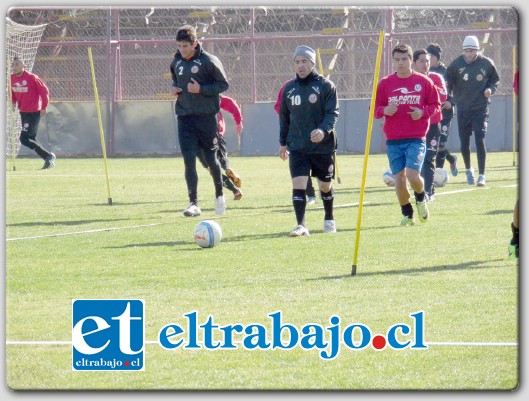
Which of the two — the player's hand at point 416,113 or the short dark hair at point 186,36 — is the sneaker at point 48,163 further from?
the player's hand at point 416,113

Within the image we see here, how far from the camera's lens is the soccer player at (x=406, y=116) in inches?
454

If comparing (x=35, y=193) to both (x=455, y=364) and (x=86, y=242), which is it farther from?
(x=455, y=364)

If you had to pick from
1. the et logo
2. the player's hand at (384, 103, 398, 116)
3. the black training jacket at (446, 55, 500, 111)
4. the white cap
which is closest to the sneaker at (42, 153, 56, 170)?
the black training jacket at (446, 55, 500, 111)

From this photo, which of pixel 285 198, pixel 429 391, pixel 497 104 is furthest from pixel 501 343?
pixel 497 104

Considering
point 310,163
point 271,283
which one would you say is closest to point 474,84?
point 310,163

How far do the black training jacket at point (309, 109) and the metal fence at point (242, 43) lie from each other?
17116 mm

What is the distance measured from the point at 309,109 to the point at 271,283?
10.1 ft

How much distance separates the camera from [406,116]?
1169 centimetres

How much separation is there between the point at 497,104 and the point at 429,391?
22.8 m

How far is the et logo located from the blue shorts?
6.30 metres

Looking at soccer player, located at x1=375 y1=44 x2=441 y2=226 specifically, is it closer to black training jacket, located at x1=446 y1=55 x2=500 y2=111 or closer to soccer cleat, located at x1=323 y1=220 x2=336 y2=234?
soccer cleat, located at x1=323 y1=220 x2=336 y2=234

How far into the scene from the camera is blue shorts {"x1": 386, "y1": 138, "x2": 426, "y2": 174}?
38.6ft

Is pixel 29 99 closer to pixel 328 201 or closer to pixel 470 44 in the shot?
pixel 470 44

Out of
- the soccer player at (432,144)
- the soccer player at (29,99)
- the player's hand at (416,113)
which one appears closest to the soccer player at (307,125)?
the player's hand at (416,113)
